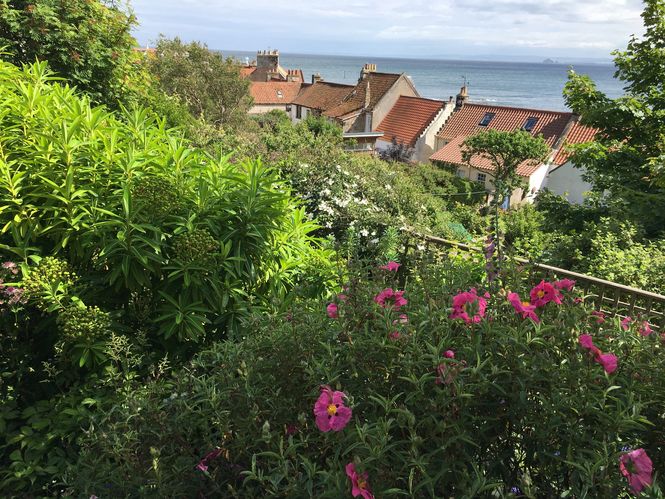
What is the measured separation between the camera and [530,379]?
5.20ft

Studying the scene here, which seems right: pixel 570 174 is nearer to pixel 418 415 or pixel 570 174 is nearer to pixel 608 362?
pixel 608 362

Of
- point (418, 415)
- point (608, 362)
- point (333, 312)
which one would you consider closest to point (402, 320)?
point (333, 312)

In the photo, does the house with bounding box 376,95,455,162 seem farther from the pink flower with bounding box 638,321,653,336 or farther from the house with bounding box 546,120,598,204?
the pink flower with bounding box 638,321,653,336

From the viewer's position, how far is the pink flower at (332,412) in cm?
153

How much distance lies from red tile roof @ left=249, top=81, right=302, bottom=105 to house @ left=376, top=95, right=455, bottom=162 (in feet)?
49.6

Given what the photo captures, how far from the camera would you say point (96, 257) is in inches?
123

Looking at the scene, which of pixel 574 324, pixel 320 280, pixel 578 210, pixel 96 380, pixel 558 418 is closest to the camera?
pixel 558 418

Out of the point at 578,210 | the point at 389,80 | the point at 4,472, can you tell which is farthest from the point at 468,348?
the point at 389,80

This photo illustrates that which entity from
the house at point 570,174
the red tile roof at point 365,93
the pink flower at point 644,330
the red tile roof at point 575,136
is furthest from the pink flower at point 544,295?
the red tile roof at point 365,93

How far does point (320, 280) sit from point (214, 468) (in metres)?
2.34

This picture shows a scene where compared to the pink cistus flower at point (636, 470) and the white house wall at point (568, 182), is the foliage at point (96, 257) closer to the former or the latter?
the pink cistus flower at point (636, 470)

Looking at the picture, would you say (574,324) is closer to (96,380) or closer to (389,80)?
(96,380)

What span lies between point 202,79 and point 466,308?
2825cm

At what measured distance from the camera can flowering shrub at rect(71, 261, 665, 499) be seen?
1.45 m
